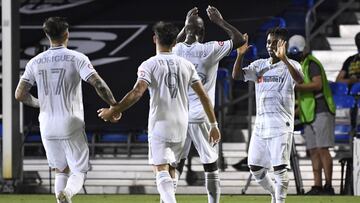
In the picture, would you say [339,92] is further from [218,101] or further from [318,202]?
[318,202]

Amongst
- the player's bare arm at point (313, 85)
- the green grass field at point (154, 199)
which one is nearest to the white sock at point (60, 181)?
the green grass field at point (154, 199)

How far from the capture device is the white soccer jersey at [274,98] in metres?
12.6

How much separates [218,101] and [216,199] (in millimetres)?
6084

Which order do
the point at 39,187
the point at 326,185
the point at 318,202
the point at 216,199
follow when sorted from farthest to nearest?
the point at 39,187 < the point at 326,185 < the point at 318,202 < the point at 216,199

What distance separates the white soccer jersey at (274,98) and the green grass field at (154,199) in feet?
7.42

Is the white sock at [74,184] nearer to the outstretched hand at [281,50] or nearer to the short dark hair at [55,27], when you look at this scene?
the short dark hair at [55,27]

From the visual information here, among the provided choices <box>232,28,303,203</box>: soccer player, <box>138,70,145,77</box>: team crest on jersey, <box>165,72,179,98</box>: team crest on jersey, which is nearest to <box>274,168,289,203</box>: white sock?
<box>232,28,303,203</box>: soccer player

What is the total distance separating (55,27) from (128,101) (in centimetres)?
110

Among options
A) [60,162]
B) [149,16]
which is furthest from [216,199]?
[149,16]

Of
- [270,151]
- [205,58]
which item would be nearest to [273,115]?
[270,151]

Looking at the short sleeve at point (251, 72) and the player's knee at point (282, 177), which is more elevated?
the short sleeve at point (251, 72)

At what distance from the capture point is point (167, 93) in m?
10.8

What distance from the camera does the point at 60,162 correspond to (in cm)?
1120

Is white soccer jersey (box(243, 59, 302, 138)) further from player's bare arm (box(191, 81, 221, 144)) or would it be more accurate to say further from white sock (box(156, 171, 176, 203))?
white sock (box(156, 171, 176, 203))
